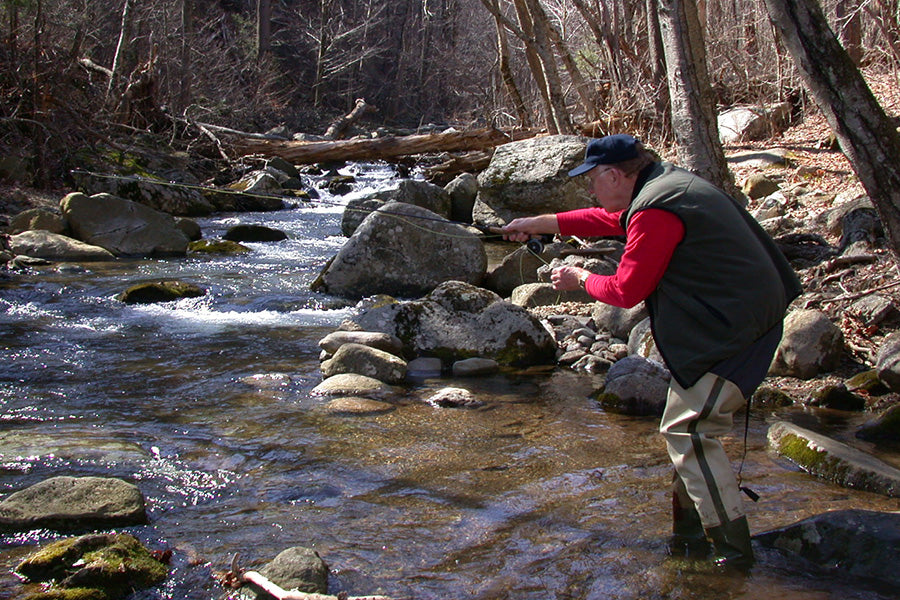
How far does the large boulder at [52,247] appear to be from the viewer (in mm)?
12094

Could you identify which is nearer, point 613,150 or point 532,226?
point 613,150

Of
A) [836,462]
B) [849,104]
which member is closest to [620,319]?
[849,104]

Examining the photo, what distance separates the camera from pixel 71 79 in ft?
55.7

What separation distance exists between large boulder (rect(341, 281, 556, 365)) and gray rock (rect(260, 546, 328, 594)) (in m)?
4.08

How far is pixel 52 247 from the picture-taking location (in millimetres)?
12242

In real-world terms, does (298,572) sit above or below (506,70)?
below

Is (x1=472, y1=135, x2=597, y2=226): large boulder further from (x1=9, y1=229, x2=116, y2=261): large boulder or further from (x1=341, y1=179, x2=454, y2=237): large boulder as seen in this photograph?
(x1=9, y1=229, x2=116, y2=261): large boulder

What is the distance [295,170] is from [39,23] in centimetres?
670

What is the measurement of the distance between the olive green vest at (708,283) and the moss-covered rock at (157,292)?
7.67 meters

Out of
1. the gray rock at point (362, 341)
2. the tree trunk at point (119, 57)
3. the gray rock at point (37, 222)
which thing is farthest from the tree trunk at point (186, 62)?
the gray rock at point (362, 341)

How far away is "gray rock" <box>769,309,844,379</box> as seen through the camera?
6734mm

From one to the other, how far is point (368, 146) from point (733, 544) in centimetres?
1892

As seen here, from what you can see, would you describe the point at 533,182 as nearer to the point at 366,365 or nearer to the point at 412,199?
the point at 412,199

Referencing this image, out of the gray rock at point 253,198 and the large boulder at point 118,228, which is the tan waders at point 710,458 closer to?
the large boulder at point 118,228
